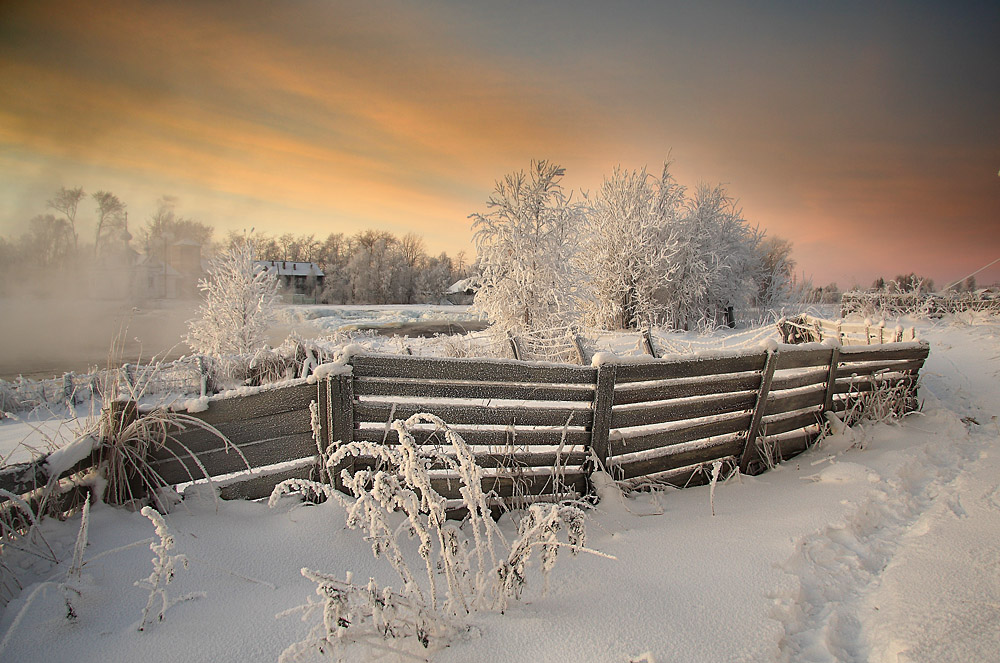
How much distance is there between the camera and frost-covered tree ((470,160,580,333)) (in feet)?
50.4

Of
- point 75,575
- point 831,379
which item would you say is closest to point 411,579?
point 75,575

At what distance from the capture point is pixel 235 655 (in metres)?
1.78

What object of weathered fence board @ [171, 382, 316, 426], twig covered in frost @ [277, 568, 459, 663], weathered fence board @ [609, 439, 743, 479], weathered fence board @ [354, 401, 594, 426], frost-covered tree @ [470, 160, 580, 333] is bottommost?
weathered fence board @ [609, 439, 743, 479]

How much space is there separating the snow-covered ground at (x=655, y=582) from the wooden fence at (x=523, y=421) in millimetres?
297

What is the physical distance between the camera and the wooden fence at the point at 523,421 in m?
3.06

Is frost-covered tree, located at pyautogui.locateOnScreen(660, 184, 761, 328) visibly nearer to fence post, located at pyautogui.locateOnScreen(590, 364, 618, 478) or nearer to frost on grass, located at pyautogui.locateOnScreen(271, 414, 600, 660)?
fence post, located at pyautogui.locateOnScreen(590, 364, 618, 478)

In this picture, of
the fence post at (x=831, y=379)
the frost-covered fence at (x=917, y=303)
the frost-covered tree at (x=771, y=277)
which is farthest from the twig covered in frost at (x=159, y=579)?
the frost-covered tree at (x=771, y=277)

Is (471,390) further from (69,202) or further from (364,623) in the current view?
(69,202)

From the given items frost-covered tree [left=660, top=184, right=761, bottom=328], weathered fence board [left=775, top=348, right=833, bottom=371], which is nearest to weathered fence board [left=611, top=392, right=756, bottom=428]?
weathered fence board [left=775, top=348, right=833, bottom=371]

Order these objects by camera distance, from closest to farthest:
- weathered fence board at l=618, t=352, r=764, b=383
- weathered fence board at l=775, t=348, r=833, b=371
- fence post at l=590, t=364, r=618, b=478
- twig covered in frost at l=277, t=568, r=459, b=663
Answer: twig covered in frost at l=277, t=568, r=459, b=663
fence post at l=590, t=364, r=618, b=478
weathered fence board at l=618, t=352, r=764, b=383
weathered fence board at l=775, t=348, r=833, b=371

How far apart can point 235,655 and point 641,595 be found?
1.77 metres

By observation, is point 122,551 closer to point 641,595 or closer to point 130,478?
point 130,478

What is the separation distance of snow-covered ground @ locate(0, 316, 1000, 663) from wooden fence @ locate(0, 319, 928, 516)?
30cm

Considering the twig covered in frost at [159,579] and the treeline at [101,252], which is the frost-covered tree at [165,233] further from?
the twig covered in frost at [159,579]
